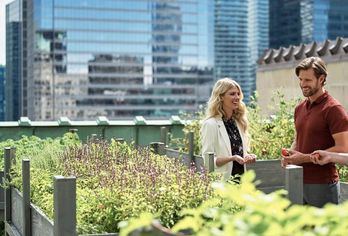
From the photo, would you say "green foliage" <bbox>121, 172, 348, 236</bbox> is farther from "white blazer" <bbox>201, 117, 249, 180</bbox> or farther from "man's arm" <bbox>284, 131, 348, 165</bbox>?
"white blazer" <bbox>201, 117, 249, 180</bbox>

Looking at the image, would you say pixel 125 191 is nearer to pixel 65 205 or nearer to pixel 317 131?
pixel 65 205

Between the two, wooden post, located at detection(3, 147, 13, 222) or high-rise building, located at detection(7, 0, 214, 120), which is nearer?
wooden post, located at detection(3, 147, 13, 222)

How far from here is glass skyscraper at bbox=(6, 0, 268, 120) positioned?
148 m

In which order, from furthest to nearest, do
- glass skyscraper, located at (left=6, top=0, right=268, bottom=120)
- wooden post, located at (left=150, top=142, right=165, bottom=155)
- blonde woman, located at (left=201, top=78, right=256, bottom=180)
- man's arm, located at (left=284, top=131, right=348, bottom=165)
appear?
glass skyscraper, located at (left=6, top=0, right=268, bottom=120) < wooden post, located at (left=150, top=142, right=165, bottom=155) < blonde woman, located at (left=201, top=78, right=256, bottom=180) < man's arm, located at (left=284, top=131, right=348, bottom=165)

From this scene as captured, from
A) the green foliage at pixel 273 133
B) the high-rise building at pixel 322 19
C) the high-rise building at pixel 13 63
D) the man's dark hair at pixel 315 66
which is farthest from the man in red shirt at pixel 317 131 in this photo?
the high-rise building at pixel 322 19

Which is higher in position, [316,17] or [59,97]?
[316,17]

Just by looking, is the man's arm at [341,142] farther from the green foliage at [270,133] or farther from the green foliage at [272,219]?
the green foliage at [270,133]

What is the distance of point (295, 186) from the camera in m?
3.48

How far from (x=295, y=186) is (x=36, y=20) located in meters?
151

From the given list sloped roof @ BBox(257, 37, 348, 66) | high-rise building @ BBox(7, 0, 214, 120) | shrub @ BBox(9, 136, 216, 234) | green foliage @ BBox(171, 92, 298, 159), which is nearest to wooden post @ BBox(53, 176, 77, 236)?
shrub @ BBox(9, 136, 216, 234)

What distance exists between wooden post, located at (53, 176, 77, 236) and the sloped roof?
10.3 metres

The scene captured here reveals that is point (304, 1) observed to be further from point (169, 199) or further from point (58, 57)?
point (169, 199)

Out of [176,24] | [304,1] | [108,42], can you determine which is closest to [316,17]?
[304,1]

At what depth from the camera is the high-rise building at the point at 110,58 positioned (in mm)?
148500
